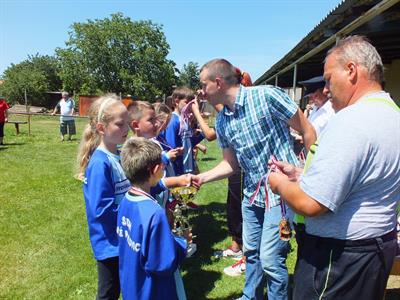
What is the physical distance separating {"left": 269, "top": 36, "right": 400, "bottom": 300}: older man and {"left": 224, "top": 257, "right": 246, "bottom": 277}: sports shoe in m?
2.66

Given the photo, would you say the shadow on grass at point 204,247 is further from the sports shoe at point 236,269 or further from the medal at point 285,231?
the medal at point 285,231

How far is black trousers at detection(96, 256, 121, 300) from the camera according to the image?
302 centimetres

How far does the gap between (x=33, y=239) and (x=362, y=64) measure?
5.31 meters

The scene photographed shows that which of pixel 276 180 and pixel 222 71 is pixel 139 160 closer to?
pixel 276 180

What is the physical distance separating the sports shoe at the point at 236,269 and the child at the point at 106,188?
75.8 inches

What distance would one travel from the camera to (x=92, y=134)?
132 inches

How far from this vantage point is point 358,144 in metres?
1.81

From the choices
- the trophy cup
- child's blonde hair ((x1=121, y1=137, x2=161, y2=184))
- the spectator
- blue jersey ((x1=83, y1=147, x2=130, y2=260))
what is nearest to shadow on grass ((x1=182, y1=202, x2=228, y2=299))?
the trophy cup

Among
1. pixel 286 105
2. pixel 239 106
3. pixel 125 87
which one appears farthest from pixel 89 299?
pixel 125 87

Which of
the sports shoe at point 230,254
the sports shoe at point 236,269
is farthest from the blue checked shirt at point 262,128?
the sports shoe at point 230,254

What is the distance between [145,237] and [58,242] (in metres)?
3.79

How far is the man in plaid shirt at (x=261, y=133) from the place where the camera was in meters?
3.14

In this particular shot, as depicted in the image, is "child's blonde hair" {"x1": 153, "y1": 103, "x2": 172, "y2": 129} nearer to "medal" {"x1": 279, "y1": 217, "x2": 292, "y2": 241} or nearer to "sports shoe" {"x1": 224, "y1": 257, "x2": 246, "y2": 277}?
"sports shoe" {"x1": 224, "y1": 257, "x2": 246, "y2": 277}

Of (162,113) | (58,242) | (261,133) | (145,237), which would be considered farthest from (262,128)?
(58,242)
